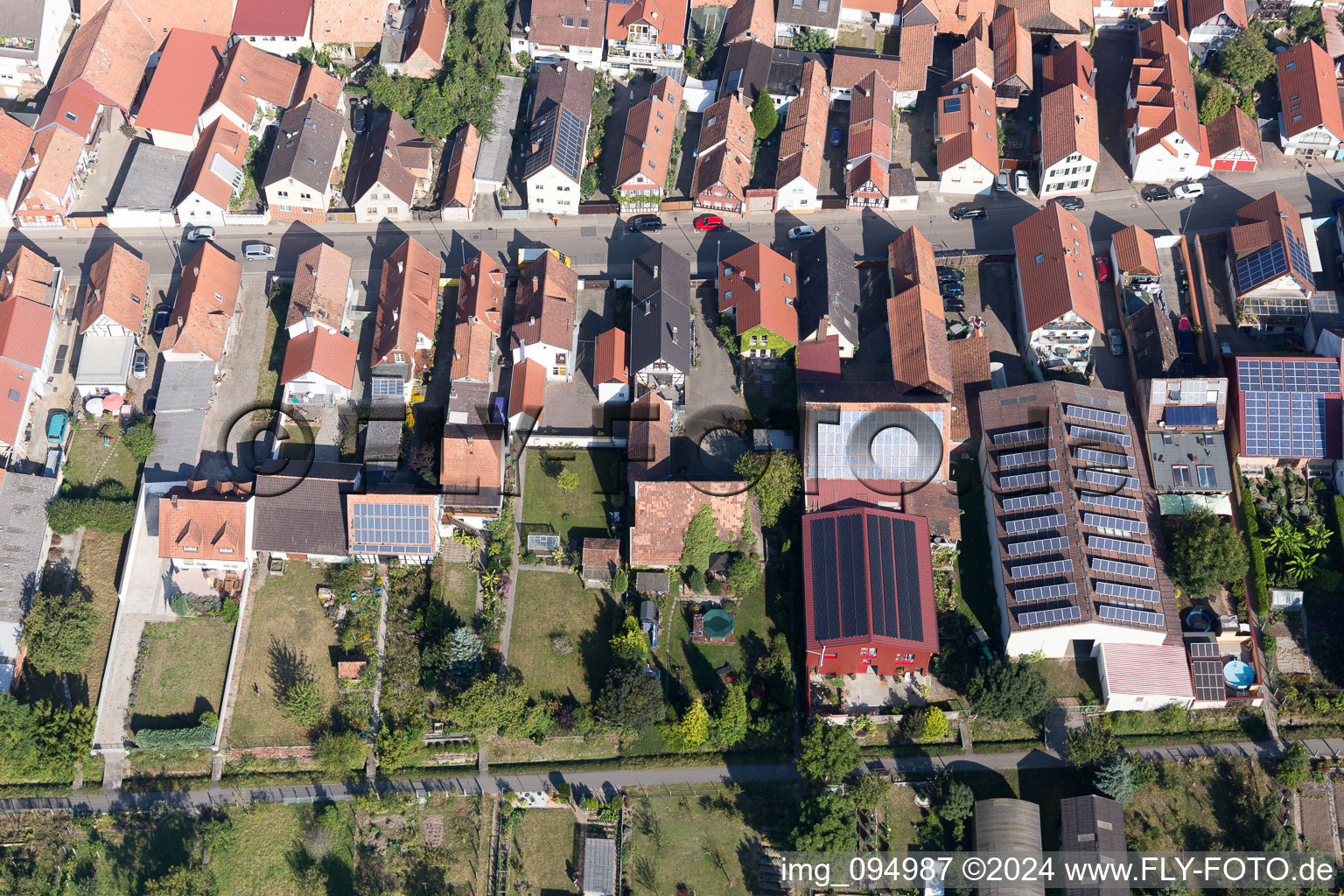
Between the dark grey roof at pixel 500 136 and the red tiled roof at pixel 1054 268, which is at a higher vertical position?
the dark grey roof at pixel 500 136

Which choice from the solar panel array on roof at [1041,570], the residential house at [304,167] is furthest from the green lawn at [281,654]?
the solar panel array on roof at [1041,570]

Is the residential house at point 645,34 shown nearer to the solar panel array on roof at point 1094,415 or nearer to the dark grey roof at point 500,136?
the dark grey roof at point 500,136

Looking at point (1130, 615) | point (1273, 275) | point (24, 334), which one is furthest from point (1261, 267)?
point (24, 334)

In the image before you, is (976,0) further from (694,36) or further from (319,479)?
(319,479)

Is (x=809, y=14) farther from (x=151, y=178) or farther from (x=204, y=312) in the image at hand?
(x=204, y=312)

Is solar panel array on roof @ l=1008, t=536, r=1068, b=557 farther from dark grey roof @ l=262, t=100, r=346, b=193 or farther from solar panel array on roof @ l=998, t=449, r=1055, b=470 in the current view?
dark grey roof @ l=262, t=100, r=346, b=193

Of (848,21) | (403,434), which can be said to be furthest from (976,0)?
(403,434)
